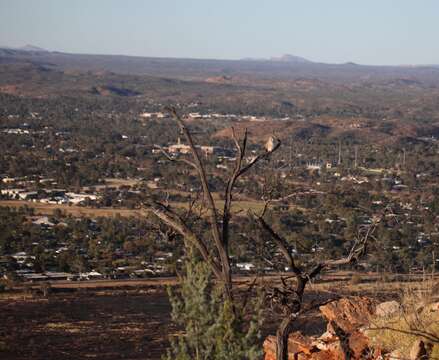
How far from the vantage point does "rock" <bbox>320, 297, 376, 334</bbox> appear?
10.4m

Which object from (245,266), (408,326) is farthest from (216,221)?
(245,266)

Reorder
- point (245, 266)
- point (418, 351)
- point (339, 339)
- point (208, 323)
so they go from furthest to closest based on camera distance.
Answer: point (245, 266), point (339, 339), point (418, 351), point (208, 323)

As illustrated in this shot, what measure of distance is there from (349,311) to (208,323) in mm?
4119

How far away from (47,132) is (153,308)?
5212 cm

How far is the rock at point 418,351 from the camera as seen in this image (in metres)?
8.48

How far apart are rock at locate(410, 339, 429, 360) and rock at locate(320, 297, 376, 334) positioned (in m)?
1.77

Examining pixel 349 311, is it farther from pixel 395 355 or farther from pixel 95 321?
pixel 95 321

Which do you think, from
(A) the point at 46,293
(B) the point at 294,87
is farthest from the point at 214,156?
(B) the point at 294,87

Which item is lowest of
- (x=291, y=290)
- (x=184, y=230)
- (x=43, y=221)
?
(x=43, y=221)

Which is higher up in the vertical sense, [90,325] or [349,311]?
[349,311]

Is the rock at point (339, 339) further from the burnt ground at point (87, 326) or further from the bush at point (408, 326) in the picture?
the burnt ground at point (87, 326)

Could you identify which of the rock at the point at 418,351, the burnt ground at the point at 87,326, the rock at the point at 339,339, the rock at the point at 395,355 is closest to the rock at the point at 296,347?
the rock at the point at 339,339

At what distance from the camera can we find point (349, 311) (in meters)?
10.6

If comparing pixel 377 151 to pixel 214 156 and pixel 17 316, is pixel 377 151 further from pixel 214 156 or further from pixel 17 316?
pixel 17 316
